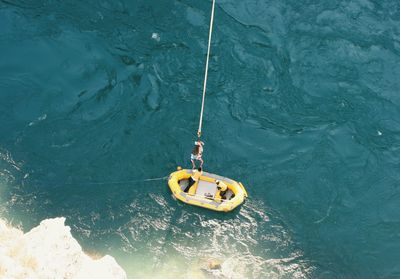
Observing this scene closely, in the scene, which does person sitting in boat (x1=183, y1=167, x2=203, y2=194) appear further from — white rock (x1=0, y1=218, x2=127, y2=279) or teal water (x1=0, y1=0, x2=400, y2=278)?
white rock (x1=0, y1=218, x2=127, y2=279)

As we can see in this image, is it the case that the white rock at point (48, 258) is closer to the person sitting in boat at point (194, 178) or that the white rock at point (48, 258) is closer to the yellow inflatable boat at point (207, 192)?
the yellow inflatable boat at point (207, 192)

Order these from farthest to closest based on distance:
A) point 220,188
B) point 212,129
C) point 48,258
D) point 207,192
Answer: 1. point 212,129
2. point 220,188
3. point 207,192
4. point 48,258

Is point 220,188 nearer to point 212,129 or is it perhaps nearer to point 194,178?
point 194,178

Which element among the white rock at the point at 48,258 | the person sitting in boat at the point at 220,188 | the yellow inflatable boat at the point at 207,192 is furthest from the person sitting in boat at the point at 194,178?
the white rock at the point at 48,258

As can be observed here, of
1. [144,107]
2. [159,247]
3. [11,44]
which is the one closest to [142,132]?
[144,107]

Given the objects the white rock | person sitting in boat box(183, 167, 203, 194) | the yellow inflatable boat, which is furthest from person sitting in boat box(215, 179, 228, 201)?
the white rock

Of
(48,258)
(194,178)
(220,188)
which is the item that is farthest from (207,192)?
(48,258)
